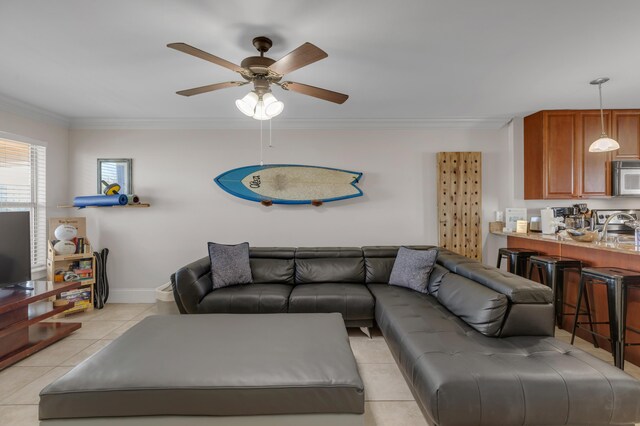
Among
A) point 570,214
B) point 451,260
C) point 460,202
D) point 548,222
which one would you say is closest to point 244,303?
point 451,260

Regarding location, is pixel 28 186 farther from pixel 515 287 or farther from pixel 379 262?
pixel 515 287

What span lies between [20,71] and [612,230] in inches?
272

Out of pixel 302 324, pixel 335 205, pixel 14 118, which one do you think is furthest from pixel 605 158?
pixel 14 118

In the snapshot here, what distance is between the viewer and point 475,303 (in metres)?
2.12

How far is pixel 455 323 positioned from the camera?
2.18m

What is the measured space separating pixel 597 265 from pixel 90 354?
479cm

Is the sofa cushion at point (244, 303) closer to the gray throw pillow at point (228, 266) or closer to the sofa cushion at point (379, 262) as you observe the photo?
the gray throw pillow at point (228, 266)

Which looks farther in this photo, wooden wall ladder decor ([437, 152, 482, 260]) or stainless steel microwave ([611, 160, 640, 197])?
wooden wall ladder decor ([437, 152, 482, 260])

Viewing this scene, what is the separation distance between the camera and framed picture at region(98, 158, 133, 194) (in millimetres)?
4047

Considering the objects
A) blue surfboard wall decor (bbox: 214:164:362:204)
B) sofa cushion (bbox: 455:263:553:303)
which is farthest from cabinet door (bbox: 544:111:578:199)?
blue surfboard wall decor (bbox: 214:164:362:204)

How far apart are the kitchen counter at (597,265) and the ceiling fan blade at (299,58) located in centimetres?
281

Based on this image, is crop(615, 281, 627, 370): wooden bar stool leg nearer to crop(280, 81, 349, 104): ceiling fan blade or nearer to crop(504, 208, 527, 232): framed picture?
crop(504, 208, 527, 232): framed picture

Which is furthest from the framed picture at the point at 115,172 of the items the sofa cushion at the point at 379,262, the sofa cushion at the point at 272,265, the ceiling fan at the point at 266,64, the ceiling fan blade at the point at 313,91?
the sofa cushion at the point at 379,262

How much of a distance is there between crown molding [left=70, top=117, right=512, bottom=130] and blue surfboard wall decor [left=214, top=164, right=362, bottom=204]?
60 cm
